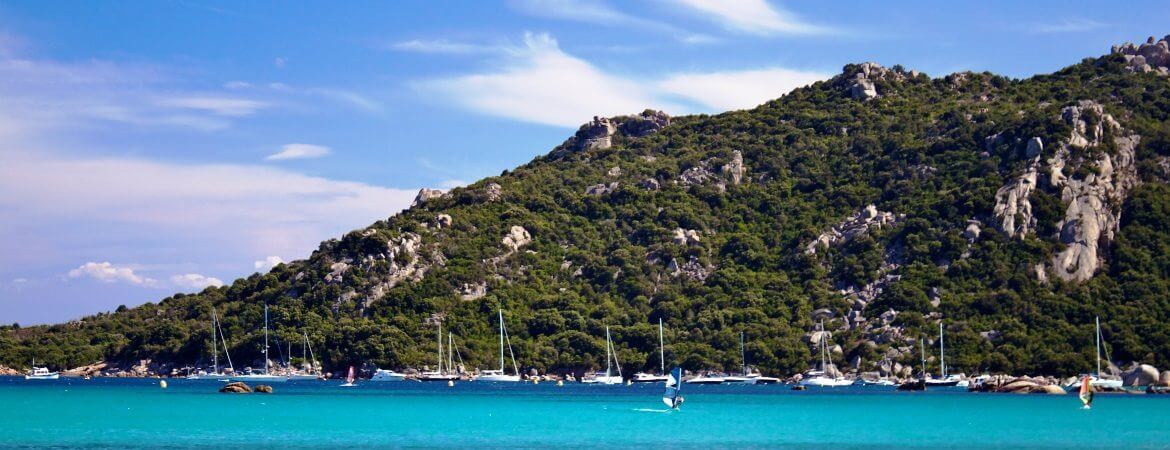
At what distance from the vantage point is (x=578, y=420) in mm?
84125

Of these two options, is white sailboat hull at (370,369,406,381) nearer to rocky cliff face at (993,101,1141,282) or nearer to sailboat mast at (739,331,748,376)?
sailboat mast at (739,331,748,376)

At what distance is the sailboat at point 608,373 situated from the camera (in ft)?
523

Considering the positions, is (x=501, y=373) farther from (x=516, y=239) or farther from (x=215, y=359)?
(x=215, y=359)

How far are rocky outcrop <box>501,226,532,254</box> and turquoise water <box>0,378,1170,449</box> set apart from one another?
187 ft

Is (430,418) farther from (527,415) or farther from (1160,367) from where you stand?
(1160,367)

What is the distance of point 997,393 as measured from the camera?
129 metres

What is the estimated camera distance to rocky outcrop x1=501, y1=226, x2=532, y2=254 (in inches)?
7407

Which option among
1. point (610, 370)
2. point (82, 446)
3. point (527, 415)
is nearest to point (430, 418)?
point (527, 415)

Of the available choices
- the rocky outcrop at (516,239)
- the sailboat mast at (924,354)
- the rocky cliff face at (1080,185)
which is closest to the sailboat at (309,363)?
the rocky outcrop at (516,239)

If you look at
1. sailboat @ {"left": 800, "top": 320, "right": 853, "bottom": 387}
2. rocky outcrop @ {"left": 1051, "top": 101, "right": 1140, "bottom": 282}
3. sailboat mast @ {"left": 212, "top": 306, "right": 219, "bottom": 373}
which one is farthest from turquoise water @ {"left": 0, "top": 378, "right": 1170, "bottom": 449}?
sailboat mast @ {"left": 212, "top": 306, "right": 219, "bottom": 373}

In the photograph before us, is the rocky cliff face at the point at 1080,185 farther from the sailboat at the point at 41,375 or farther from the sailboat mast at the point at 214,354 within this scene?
the sailboat at the point at 41,375

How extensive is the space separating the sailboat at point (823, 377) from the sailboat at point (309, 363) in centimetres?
6398

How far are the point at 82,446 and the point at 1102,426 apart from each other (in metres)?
56.9

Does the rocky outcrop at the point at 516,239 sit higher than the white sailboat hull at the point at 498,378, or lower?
higher
